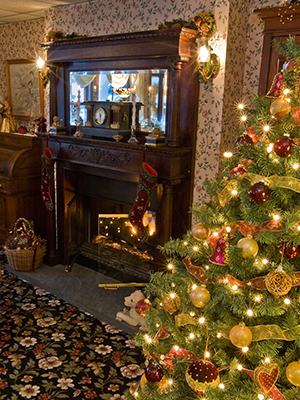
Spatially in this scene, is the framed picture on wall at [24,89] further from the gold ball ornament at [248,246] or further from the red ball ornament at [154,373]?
the gold ball ornament at [248,246]

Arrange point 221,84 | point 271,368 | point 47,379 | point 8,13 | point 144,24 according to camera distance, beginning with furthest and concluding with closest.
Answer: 1. point 8,13
2. point 144,24
3. point 221,84
4. point 47,379
5. point 271,368

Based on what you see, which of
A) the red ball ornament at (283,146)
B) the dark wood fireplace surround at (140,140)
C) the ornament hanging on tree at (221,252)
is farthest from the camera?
the dark wood fireplace surround at (140,140)

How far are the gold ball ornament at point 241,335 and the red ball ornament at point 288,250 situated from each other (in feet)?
1.02

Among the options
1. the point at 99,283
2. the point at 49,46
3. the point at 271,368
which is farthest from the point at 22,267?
the point at 271,368

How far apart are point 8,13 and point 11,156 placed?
1.48 metres

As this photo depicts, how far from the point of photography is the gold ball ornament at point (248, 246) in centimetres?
146

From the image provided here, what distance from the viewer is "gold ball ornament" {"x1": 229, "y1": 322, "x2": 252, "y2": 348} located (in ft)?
4.84

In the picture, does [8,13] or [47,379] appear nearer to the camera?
[47,379]

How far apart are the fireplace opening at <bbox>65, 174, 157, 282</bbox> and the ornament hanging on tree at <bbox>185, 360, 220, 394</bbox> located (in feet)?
5.76

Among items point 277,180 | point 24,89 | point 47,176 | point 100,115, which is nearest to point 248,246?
point 277,180

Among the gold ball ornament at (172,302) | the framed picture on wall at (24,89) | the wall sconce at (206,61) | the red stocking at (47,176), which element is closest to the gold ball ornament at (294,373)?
the gold ball ornament at (172,302)

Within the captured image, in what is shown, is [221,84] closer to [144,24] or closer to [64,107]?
[144,24]

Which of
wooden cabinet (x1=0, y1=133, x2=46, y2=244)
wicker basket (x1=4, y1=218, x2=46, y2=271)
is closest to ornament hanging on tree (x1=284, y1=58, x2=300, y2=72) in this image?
wicker basket (x1=4, y1=218, x2=46, y2=271)

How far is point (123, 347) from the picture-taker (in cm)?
291
